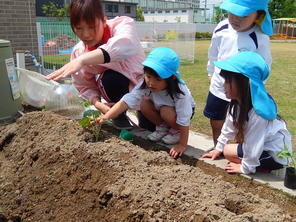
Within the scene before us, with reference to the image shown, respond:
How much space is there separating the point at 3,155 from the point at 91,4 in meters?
1.55

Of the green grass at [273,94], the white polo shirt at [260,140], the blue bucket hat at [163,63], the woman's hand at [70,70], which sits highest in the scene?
the blue bucket hat at [163,63]

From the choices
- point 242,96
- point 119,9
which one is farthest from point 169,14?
point 242,96

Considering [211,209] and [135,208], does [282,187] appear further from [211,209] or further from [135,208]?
[135,208]

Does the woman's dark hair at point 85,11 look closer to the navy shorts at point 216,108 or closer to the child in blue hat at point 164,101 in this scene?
the child in blue hat at point 164,101

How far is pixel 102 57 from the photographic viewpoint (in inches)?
115

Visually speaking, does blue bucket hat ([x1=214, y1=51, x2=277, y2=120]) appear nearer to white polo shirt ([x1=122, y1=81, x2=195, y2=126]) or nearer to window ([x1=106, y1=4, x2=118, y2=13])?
white polo shirt ([x1=122, y1=81, x2=195, y2=126])

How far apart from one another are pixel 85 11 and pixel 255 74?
59.9 inches

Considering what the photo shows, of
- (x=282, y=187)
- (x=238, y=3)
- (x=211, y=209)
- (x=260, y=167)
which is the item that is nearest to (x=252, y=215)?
(x=211, y=209)

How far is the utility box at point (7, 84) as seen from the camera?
3.62 m

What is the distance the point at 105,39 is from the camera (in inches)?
128

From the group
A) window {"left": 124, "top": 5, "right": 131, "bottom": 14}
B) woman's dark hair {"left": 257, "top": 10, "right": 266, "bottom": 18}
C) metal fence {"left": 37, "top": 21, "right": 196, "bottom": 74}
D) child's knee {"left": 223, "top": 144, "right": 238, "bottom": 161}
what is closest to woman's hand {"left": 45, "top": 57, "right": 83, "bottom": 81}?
child's knee {"left": 223, "top": 144, "right": 238, "bottom": 161}

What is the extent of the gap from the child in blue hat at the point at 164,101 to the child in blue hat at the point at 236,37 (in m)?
0.28

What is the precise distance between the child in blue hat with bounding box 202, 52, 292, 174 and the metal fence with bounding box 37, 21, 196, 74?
6.17 m


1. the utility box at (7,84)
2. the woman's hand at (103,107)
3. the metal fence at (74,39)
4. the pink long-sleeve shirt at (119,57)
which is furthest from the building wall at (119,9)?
the woman's hand at (103,107)
